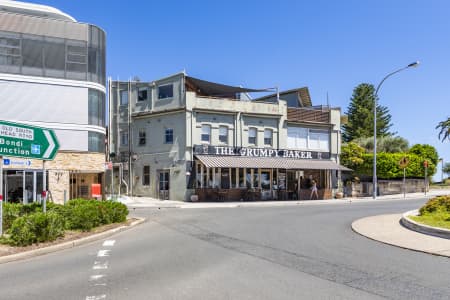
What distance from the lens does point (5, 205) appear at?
13.5 meters

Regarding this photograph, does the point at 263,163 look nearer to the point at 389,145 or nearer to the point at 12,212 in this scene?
the point at 12,212

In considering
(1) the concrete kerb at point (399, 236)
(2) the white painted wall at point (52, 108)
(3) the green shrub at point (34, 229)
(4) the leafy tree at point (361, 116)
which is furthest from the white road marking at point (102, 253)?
(4) the leafy tree at point (361, 116)

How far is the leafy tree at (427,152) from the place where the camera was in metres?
45.7

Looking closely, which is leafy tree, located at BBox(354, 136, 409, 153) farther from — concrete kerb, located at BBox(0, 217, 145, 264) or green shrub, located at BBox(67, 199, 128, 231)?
concrete kerb, located at BBox(0, 217, 145, 264)

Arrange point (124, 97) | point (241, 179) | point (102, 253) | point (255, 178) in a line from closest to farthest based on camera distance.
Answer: point (102, 253) → point (241, 179) → point (255, 178) → point (124, 97)

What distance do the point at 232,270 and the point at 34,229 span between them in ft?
18.5

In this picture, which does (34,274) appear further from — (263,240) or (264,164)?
(264,164)

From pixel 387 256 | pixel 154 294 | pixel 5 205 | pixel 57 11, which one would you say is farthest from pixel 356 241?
pixel 57 11

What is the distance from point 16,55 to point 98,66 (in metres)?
5.15

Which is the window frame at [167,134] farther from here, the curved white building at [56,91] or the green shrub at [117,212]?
the green shrub at [117,212]

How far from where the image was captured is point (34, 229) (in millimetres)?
10828

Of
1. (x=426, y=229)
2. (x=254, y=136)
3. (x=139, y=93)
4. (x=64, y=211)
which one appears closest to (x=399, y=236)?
(x=426, y=229)

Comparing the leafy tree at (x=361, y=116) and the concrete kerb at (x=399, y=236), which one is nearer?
the concrete kerb at (x=399, y=236)

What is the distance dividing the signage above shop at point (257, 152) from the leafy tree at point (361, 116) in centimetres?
3554
